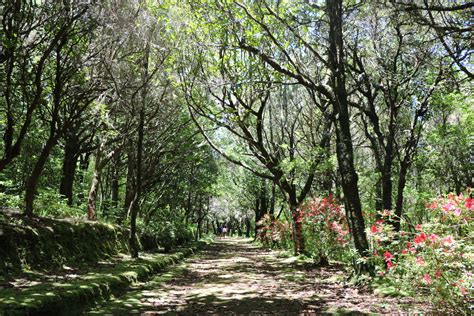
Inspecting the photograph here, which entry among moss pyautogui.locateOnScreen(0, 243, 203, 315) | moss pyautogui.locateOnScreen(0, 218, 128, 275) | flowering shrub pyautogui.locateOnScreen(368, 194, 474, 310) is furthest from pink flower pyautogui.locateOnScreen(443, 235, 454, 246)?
moss pyautogui.locateOnScreen(0, 218, 128, 275)

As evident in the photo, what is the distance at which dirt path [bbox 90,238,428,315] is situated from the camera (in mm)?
6539

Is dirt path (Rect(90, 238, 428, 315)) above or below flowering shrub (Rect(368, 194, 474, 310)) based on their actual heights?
below

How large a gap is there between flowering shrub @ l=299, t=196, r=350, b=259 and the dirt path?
3.45 ft

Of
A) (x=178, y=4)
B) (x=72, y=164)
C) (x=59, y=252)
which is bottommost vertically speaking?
(x=59, y=252)

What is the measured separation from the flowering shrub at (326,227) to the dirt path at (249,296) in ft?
3.45

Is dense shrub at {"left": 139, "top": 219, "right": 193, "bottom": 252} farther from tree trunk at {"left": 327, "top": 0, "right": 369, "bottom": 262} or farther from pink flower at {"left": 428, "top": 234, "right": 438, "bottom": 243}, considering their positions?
pink flower at {"left": 428, "top": 234, "right": 438, "bottom": 243}

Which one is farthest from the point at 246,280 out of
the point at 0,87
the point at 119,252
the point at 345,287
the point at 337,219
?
the point at 0,87

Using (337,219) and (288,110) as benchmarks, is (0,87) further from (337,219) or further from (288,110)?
(288,110)

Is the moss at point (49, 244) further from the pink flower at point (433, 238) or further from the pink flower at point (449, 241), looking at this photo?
the pink flower at point (449, 241)

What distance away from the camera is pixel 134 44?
12.8 m

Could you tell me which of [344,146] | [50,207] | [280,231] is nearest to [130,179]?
[50,207]

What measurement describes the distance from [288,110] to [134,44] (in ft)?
27.8

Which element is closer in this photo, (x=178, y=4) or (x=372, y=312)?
A: (x=372, y=312)

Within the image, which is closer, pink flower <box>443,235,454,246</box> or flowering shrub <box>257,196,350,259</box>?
pink flower <box>443,235,454,246</box>
